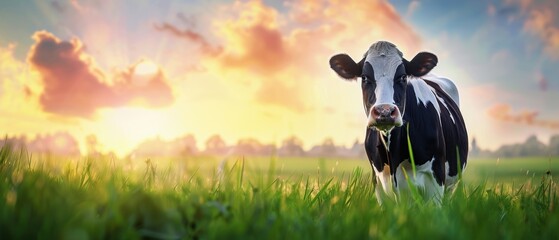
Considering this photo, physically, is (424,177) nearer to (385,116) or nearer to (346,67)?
(385,116)

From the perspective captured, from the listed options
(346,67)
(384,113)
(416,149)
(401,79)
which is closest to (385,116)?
(384,113)

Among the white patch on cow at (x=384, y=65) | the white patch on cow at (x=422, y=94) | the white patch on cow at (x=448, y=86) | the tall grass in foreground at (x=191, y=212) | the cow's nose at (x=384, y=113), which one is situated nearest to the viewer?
the tall grass in foreground at (x=191, y=212)

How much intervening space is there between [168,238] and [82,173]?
8.23 feet

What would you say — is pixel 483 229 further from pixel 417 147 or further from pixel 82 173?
pixel 417 147

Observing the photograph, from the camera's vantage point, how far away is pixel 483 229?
370 cm

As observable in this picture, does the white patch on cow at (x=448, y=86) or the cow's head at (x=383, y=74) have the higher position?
the white patch on cow at (x=448, y=86)

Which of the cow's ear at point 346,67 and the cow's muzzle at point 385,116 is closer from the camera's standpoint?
the cow's muzzle at point 385,116

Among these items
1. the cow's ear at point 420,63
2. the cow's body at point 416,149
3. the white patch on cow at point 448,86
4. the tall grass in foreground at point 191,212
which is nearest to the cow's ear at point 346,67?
the cow's ear at point 420,63

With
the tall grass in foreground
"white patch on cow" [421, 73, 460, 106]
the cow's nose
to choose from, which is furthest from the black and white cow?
"white patch on cow" [421, 73, 460, 106]

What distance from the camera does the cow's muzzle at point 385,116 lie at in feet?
23.0

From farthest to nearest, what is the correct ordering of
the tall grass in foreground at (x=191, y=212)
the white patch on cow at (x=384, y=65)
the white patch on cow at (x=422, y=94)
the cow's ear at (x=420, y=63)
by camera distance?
the white patch on cow at (x=422, y=94) → the cow's ear at (x=420, y=63) → the white patch on cow at (x=384, y=65) → the tall grass in foreground at (x=191, y=212)

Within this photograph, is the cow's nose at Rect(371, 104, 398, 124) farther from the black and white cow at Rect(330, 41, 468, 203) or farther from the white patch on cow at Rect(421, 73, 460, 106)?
the white patch on cow at Rect(421, 73, 460, 106)

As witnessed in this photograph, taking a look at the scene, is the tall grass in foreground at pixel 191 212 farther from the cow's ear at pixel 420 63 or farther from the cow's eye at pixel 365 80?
the cow's ear at pixel 420 63

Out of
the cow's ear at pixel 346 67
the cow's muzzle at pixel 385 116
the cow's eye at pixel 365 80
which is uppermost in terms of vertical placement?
the cow's ear at pixel 346 67
